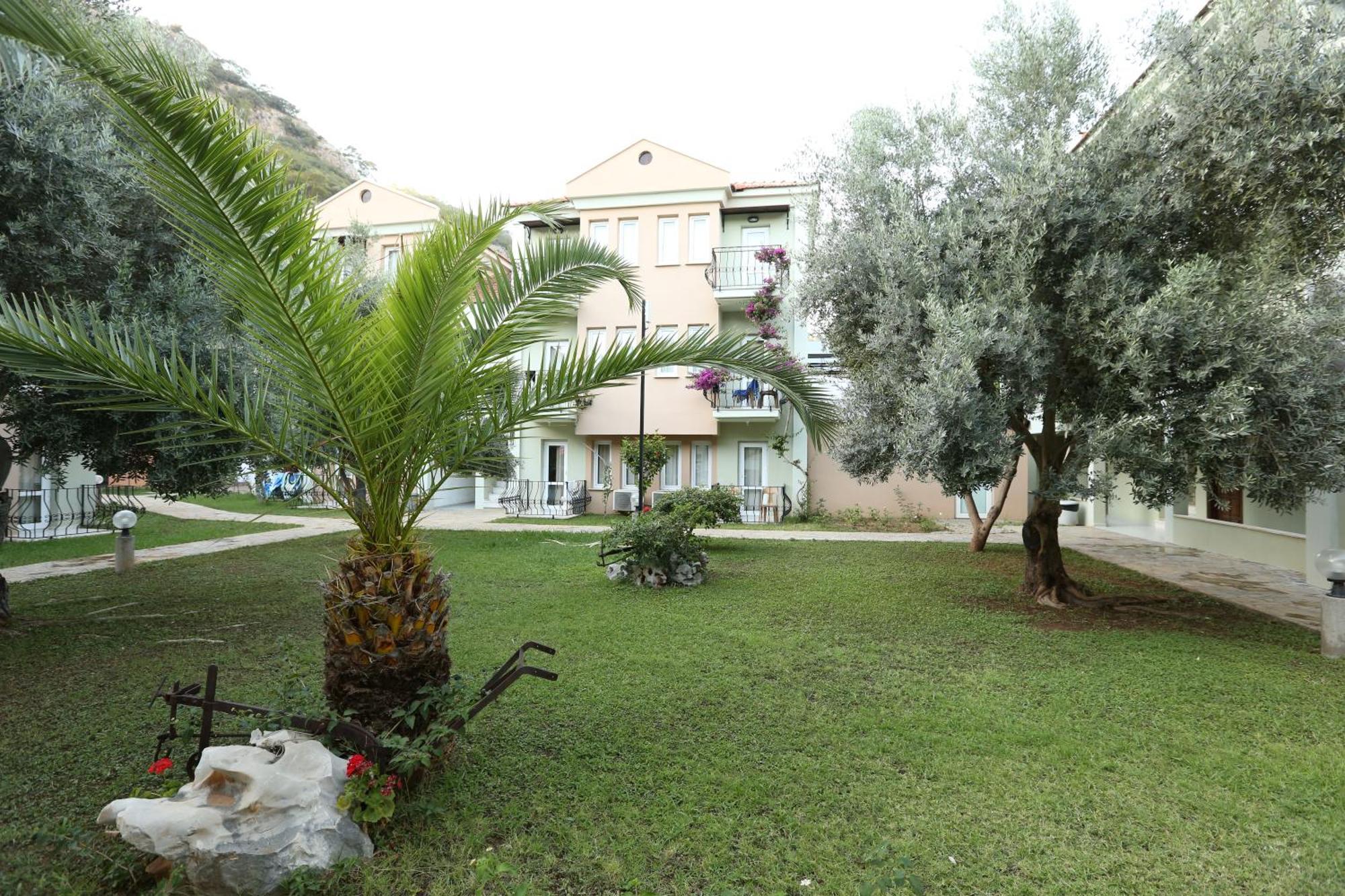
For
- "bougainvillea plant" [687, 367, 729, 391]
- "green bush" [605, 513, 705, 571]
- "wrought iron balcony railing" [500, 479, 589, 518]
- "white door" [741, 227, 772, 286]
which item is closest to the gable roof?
"white door" [741, 227, 772, 286]

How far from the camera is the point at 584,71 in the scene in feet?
77.3

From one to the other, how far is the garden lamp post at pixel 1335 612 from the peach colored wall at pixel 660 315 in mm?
12490

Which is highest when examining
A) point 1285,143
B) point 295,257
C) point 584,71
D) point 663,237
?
point 584,71

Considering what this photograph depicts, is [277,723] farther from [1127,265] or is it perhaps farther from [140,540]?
[140,540]

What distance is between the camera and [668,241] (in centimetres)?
1811

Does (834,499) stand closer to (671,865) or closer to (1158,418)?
(1158,418)

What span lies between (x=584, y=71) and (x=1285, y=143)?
72.8ft

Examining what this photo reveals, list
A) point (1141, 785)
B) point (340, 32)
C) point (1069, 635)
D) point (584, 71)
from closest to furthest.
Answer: point (1141, 785), point (1069, 635), point (584, 71), point (340, 32)

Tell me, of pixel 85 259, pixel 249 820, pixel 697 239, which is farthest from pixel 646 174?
pixel 249 820

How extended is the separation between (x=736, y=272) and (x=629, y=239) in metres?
3.16

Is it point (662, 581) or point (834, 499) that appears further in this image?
point (834, 499)

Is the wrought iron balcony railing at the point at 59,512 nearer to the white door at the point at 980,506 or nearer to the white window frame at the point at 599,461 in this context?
the white window frame at the point at 599,461

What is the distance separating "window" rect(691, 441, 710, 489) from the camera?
18281 mm

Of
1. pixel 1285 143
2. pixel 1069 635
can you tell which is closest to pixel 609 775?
pixel 1069 635
